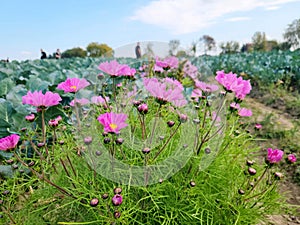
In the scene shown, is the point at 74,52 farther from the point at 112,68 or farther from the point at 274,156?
the point at 274,156

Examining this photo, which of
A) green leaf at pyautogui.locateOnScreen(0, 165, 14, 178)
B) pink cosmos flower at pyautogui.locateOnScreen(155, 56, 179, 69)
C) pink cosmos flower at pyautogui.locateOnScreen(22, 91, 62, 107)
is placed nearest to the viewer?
pink cosmos flower at pyautogui.locateOnScreen(22, 91, 62, 107)

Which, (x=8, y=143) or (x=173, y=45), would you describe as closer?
(x=8, y=143)

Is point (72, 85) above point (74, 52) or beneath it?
above

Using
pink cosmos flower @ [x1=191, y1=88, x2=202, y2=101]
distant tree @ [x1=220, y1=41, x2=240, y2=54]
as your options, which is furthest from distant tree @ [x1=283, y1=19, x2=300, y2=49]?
pink cosmos flower @ [x1=191, y1=88, x2=202, y2=101]

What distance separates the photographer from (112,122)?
840 millimetres

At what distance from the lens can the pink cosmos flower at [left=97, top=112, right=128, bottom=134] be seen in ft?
2.68

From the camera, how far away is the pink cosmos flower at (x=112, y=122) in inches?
32.1

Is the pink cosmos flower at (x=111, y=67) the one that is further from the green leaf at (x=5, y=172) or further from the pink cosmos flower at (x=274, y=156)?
the green leaf at (x=5, y=172)

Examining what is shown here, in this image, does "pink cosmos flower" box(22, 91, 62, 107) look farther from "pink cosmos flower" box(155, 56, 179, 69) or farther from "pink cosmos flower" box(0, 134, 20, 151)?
"pink cosmos flower" box(155, 56, 179, 69)

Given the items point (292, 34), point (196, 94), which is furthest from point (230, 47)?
point (196, 94)

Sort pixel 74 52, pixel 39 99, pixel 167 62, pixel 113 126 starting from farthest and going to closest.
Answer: pixel 74 52 < pixel 167 62 < pixel 39 99 < pixel 113 126

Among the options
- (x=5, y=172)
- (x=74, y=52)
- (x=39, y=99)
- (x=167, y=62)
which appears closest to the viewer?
(x=39, y=99)

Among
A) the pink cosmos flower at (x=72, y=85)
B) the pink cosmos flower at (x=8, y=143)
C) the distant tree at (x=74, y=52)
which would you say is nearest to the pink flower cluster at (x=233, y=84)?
the pink cosmos flower at (x=72, y=85)

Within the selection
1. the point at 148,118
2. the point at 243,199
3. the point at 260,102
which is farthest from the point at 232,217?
the point at 260,102
